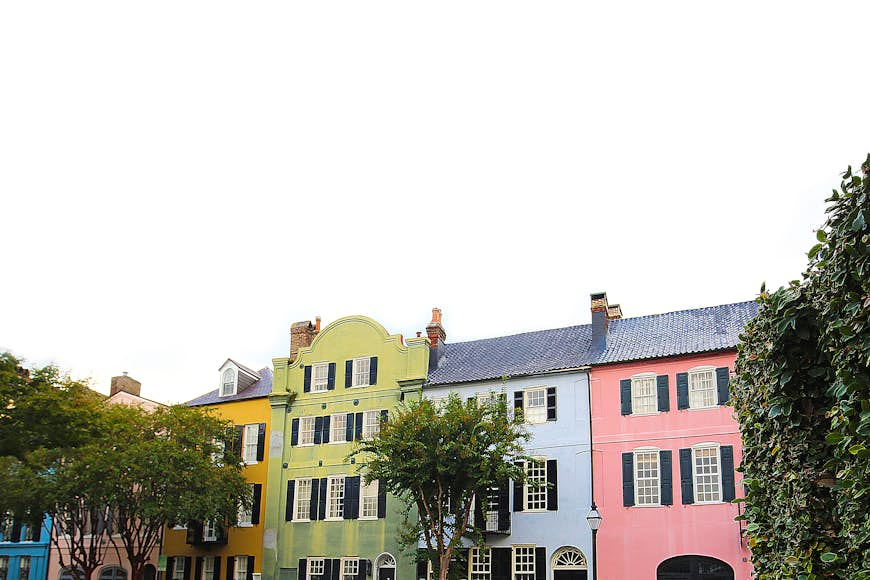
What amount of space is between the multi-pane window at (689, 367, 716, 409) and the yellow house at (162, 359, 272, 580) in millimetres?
20869

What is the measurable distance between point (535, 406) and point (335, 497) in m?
10.7

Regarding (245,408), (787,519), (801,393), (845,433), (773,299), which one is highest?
(245,408)

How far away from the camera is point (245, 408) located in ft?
147

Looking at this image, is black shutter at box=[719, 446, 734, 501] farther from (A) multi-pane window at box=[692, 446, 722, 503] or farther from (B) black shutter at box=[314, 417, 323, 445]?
(B) black shutter at box=[314, 417, 323, 445]

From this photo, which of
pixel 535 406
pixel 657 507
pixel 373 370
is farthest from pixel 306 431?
pixel 657 507

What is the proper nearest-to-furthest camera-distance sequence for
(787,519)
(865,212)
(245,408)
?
(865,212) < (787,519) < (245,408)

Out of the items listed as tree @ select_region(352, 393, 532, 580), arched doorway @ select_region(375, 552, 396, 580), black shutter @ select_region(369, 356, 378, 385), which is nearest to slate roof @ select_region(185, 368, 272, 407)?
black shutter @ select_region(369, 356, 378, 385)

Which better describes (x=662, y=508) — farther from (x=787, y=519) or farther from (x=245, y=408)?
(x=787, y=519)

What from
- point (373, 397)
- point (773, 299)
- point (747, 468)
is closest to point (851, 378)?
point (773, 299)

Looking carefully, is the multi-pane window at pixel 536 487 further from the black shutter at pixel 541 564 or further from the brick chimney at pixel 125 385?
the brick chimney at pixel 125 385

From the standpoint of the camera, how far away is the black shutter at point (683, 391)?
33750 millimetres

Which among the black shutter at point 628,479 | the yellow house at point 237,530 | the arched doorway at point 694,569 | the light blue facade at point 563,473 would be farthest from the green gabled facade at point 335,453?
the arched doorway at point 694,569

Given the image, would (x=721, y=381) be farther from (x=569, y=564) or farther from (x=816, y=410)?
(x=816, y=410)

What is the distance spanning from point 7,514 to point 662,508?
1123 inches
